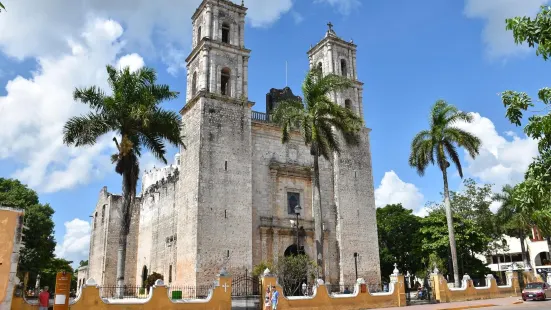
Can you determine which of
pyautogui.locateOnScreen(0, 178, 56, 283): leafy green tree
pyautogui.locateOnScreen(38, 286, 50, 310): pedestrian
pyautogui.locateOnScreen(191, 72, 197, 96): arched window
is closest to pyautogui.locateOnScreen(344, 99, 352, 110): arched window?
pyautogui.locateOnScreen(191, 72, 197, 96): arched window

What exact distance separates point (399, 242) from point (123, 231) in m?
26.0

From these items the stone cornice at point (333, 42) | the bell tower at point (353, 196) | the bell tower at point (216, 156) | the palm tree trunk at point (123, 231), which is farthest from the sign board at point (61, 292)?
the stone cornice at point (333, 42)

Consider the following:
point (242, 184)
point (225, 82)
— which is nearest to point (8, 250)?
point (242, 184)

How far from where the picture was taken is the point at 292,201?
93.9 ft

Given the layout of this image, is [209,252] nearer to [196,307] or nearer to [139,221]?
[196,307]

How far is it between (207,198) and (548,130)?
19977 mm

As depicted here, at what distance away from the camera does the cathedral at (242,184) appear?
24.9 meters

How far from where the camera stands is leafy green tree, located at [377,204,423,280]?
36.8 meters

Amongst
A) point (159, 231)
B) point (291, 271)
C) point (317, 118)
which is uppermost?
point (317, 118)

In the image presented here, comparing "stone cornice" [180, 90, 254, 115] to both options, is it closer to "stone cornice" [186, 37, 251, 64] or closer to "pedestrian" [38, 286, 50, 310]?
"stone cornice" [186, 37, 251, 64]

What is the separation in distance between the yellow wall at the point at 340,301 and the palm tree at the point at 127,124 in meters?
5.73

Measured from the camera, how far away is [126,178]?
680 inches

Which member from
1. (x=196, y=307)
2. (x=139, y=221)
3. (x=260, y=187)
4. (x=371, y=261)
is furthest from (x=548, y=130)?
(x=139, y=221)

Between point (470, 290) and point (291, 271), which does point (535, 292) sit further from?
point (291, 271)
